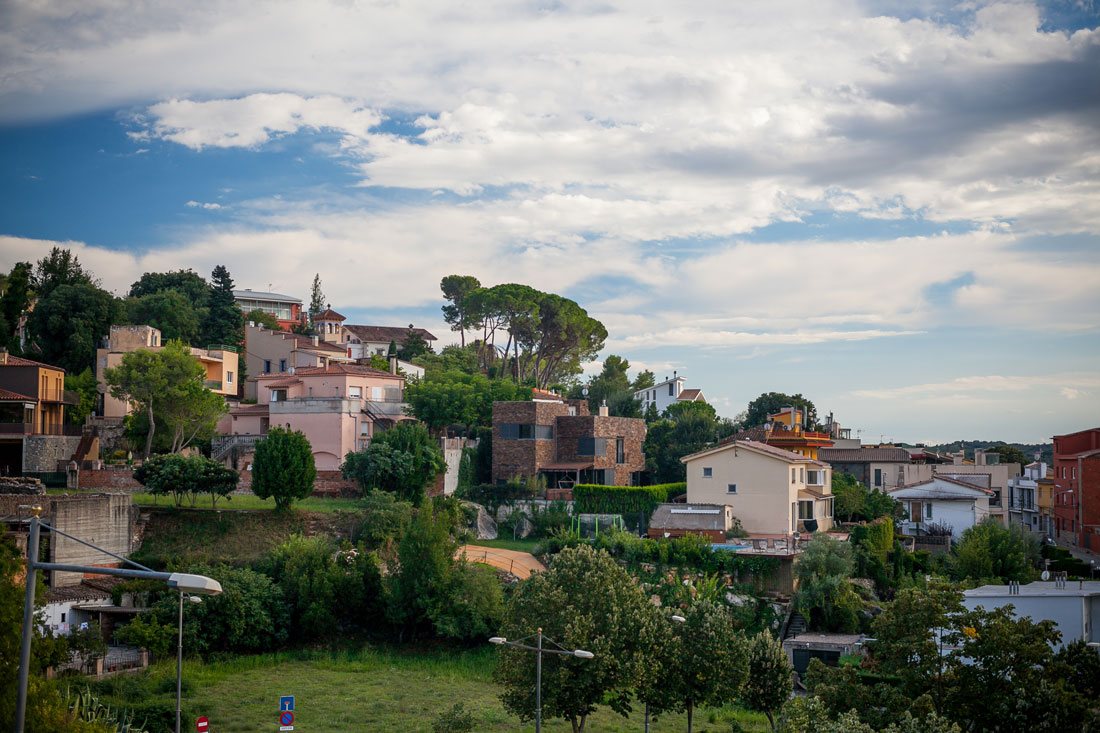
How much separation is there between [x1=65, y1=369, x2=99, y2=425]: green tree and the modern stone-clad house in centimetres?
2373

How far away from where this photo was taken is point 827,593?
Result: 4638cm

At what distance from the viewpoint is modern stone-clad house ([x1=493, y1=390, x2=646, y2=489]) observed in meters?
60.0

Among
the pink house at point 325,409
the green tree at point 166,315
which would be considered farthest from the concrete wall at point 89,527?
the green tree at point 166,315

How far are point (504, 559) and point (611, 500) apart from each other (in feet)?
28.7

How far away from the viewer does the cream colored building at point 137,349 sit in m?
66.0

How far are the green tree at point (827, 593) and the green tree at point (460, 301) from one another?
148 ft

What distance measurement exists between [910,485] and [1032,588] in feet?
89.6

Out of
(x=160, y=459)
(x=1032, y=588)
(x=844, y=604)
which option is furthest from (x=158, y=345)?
(x=1032, y=588)

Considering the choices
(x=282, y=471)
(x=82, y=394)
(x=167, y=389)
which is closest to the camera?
(x=282, y=471)

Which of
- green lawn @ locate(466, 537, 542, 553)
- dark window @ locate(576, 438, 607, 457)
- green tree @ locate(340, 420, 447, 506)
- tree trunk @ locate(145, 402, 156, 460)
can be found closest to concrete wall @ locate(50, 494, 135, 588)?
tree trunk @ locate(145, 402, 156, 460)

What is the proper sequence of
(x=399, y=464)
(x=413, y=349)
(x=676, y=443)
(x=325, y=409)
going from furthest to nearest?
(x=413, y=349), (x=676, y=443), (x=325, y=409), (x=399, y=464)

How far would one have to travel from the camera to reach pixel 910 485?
211 feet

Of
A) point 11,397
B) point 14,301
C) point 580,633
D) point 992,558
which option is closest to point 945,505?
point 992,558

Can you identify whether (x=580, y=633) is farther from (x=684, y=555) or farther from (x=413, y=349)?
(x=413, y=349)
